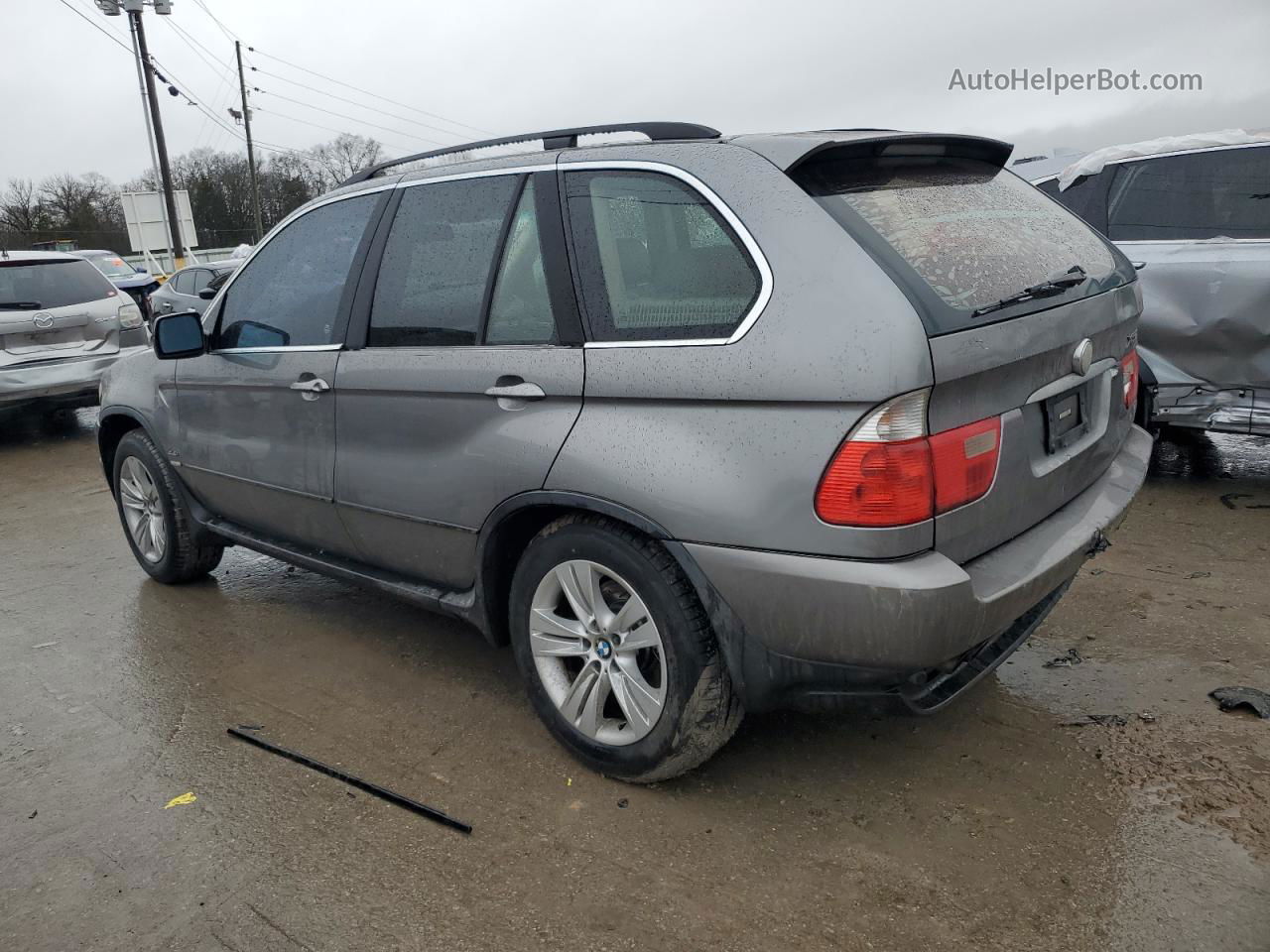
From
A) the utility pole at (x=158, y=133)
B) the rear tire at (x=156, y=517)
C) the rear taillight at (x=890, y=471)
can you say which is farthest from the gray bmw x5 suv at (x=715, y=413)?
the utility pole at (x=158, y=133)

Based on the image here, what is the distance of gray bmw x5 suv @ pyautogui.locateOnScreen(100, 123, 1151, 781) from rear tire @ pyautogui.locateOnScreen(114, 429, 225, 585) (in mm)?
1313

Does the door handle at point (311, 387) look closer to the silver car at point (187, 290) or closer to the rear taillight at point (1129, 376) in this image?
the rear taillight at point (1129, 376)

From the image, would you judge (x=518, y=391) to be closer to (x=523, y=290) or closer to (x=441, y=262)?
(x=523, y=290)

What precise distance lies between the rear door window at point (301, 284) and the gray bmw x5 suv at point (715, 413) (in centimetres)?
3

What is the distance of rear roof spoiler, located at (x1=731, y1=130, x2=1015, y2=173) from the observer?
103 inches

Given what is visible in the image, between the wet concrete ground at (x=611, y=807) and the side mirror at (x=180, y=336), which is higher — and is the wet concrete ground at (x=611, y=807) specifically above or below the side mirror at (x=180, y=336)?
below

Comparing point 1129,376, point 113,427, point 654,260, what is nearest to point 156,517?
point 113,427

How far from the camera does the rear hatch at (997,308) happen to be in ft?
7.88

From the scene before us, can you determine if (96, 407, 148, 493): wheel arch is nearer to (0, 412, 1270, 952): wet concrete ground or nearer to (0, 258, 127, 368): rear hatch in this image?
(0, 412, 1270, 952): wet concrete ground

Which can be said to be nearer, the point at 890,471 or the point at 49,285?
the point at 890,471

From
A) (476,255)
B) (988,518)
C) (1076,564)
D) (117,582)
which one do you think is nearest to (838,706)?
(988,518)

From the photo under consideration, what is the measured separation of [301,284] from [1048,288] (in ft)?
8.84

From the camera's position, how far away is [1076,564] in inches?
112

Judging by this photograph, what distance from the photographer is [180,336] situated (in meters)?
4.08
